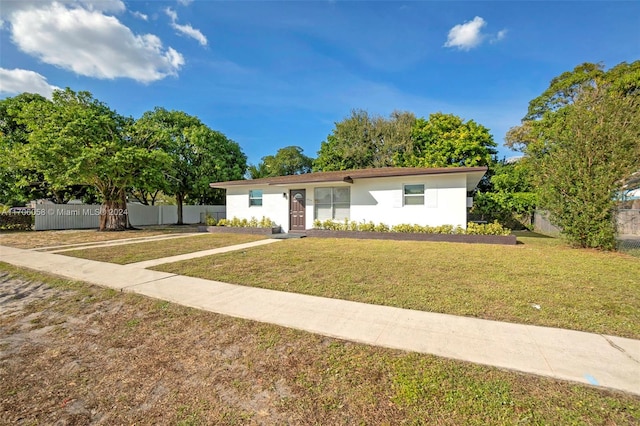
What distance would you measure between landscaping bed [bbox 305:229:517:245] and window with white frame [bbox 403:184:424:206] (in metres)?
1.64

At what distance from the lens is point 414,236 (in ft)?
38.0

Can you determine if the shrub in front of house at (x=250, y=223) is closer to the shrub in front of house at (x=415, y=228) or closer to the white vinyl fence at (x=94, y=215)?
the shrub in front of house at (x=415, y=228)

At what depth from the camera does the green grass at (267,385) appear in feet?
6.53

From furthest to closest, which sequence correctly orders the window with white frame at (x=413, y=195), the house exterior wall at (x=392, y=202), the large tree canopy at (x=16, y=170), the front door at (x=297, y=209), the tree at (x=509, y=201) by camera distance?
the tree at (x=509, y=201) → the large tree canopy at (x=16, y=170) → the front door at (x=297, y=209) → the window with white frame at (x=413, y=195) → the house exterior wall at (x=392, y=202)

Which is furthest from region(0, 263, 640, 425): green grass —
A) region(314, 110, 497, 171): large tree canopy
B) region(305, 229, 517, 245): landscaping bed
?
region(314, 110, 497, 171): large tree canopy

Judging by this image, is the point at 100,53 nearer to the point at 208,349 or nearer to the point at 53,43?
the point at 53,43

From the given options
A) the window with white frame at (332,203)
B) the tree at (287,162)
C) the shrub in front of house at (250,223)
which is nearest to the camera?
the window with white frame at (332,203)

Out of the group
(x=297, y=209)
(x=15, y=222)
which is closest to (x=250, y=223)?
(x=297, y=209)

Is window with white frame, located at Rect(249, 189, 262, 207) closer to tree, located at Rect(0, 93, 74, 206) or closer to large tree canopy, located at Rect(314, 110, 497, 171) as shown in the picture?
tree, located at Rect(0, 93, 74, 206)

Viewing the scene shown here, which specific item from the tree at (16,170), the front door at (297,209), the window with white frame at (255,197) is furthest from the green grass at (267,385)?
the tree at (16,170)

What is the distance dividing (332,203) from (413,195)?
389 cm

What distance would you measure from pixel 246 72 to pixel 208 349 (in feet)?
44.1

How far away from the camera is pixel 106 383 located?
244cm

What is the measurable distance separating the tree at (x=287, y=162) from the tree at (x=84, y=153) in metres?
22.0
